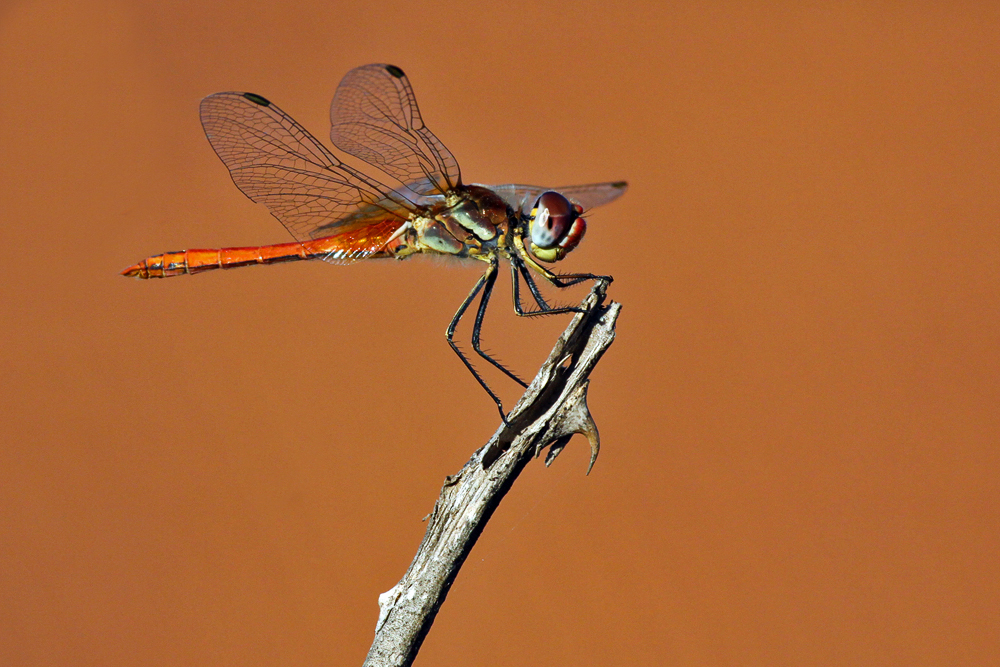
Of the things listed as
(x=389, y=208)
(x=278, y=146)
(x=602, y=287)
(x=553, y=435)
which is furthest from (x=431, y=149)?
(x=553, y=435)

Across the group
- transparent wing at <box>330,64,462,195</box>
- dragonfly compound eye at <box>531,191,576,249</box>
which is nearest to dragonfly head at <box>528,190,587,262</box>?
dragonfly compound eye at <box>531,191,576,249</box>

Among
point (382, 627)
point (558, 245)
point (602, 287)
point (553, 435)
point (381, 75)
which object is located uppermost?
point (381, 75)

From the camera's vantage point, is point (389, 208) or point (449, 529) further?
point (389, 208)

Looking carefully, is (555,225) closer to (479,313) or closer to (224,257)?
(479,313)

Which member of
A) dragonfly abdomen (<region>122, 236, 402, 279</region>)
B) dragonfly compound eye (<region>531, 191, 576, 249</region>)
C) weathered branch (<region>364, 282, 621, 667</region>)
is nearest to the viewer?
weathered branch (<region>364, 282, 621, 667</region>)

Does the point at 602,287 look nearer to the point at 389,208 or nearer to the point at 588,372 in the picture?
the point at 588,372

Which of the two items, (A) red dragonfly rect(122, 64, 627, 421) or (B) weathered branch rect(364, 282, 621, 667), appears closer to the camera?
(B) weathered branch rect(364, 282, 621, 667)

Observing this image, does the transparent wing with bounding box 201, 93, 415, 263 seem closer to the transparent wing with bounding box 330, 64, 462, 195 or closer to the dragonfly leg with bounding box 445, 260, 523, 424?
the transparent wing with bounding box 330, 64, 462, 195

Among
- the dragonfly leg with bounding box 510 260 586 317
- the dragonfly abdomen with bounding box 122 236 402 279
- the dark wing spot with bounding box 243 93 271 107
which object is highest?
the dark wing spot with bounding box 243 93 271 107

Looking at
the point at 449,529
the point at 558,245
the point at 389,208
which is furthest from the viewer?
the point at 389,208
